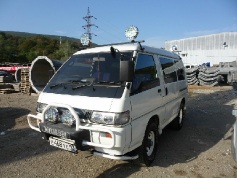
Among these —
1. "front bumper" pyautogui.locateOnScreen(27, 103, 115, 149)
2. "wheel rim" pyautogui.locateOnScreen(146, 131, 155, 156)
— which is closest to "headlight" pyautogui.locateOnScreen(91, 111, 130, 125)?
"front bumper" pyautogui.locateOnScreen(27, 103, 115, 149)

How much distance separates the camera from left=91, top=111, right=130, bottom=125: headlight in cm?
353

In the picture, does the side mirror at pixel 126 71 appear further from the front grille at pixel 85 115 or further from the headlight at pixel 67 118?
the headlight at pixel 67 118

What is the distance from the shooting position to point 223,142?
6.03 m

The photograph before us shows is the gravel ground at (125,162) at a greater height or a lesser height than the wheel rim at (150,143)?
lesser

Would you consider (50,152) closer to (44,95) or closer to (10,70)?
(44,95)

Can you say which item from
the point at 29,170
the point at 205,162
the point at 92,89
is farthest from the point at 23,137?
the point at 205,162

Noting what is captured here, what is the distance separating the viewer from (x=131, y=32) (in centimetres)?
558

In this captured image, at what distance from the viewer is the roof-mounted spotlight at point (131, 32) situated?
547 centimetres

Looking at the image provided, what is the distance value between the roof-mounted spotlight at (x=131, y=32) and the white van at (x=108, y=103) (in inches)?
24.4

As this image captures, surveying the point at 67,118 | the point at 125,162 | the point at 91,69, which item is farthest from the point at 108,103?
the point at 125,162

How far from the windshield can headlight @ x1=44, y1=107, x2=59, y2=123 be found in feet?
2.22

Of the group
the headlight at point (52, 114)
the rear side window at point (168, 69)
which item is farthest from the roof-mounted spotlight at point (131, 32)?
the headlight at point (52, 114)

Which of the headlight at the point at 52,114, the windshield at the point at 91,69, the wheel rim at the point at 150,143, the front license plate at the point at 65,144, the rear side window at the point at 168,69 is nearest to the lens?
the front license plate at the point at 65,144

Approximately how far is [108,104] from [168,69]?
8.68 feet
